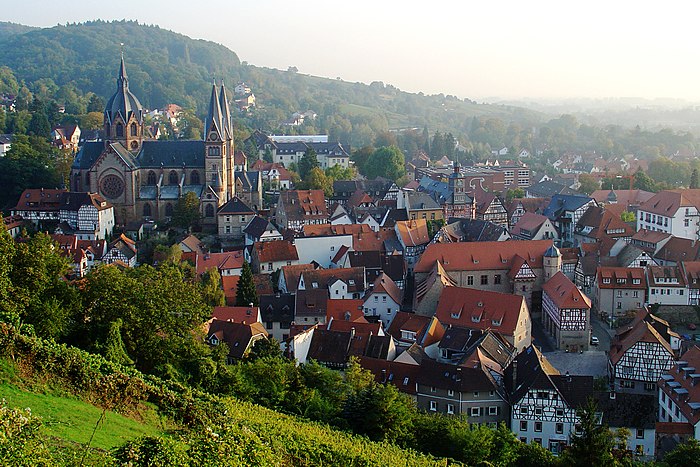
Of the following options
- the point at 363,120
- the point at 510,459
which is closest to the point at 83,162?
the point at 510,459

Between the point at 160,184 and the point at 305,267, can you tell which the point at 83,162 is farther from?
the point at 305,267

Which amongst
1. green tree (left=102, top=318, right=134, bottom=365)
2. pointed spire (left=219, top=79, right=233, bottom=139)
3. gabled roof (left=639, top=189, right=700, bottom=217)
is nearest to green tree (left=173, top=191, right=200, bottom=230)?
pointed spire (left=219, top=79, right=233, bottom=139)

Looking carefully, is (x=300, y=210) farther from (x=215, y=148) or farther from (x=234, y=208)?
(x=215, y=148)

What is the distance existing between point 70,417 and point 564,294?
99.1ft

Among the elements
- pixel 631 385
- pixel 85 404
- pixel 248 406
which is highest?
pixel 85 404

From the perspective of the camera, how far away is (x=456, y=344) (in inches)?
1484

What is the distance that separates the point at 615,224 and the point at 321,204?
23.1 meters

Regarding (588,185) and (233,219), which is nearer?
(233,219)

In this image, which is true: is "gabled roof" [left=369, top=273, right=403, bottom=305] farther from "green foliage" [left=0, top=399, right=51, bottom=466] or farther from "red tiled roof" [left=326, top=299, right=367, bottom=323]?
"green foliage" [left=0, top=399, right=51, bottom=466]

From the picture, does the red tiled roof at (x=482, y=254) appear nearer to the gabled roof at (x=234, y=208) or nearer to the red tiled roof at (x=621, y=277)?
the red tiled roof at (x=621, y=277)

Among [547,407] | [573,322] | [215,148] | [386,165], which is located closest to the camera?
[547,407]

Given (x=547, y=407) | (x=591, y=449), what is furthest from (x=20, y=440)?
(x=547, y=407)

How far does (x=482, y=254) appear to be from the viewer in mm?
48719

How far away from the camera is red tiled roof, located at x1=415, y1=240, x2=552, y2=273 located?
4828cm
